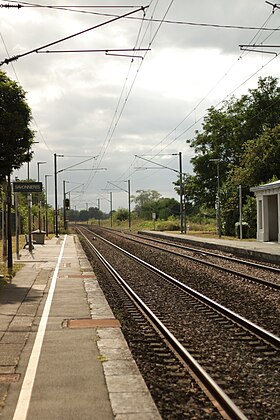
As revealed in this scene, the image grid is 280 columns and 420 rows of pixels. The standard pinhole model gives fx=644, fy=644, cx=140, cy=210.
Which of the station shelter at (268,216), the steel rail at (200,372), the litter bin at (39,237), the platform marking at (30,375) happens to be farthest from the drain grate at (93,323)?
the litter bin at (39,237)

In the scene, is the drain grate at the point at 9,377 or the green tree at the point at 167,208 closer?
the drain grate at the point at 9,377

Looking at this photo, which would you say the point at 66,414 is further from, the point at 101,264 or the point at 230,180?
the point at 230,180

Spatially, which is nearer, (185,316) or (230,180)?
(185,316)

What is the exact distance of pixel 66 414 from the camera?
5.65m

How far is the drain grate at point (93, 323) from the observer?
1077 cm

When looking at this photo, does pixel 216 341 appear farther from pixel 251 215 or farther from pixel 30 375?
pixel 251 215

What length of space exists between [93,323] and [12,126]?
809 centimetres

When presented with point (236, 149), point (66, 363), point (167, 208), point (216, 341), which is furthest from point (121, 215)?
point (66, 363)

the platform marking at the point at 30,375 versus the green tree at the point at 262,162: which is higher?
the green tree at the point at 262,162

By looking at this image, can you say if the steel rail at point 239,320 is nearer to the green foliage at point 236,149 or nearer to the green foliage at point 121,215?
the green foliage at point 236,149

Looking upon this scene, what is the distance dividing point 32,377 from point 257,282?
39.5 ft

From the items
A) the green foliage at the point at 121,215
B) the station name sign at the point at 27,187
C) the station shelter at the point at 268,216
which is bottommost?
the station shelter at the point at 268,216

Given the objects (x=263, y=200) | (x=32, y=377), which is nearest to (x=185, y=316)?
(x=32, y=377)

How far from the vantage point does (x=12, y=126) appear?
17.5 metres
